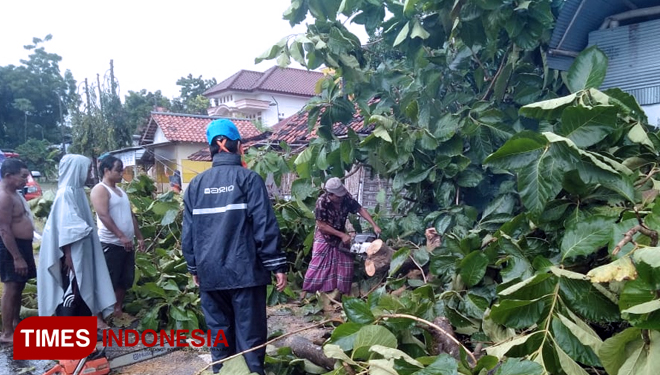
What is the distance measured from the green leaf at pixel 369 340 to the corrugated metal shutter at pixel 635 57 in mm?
2621

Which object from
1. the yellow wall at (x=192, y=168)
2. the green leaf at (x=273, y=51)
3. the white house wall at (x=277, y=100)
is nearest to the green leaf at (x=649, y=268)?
the green leaf at (x=273, y=51)

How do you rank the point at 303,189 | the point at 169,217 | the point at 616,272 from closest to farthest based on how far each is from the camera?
the point at 616,272, the point at 303,189, the point at 169,217

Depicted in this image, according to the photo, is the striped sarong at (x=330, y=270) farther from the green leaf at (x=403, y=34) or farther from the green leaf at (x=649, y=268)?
the green leaf at (x=649, y=268)

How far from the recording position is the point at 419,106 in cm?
425

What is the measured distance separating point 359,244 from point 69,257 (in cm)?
251

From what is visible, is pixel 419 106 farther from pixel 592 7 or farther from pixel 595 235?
pixel 595 235

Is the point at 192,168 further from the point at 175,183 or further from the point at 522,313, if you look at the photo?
the point at 522,313

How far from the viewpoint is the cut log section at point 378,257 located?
→ 448 centimetres

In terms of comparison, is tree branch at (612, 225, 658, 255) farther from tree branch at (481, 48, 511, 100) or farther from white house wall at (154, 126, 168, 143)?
white house wall at (154, 126, 168, 143)

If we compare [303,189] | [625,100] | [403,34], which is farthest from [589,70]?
[303,189]

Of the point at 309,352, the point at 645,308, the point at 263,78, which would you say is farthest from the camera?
the point at 263,78

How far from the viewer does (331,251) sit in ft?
15.6

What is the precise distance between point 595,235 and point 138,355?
Result: 3217mm

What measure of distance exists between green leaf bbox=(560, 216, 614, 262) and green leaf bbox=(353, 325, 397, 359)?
887 mm
